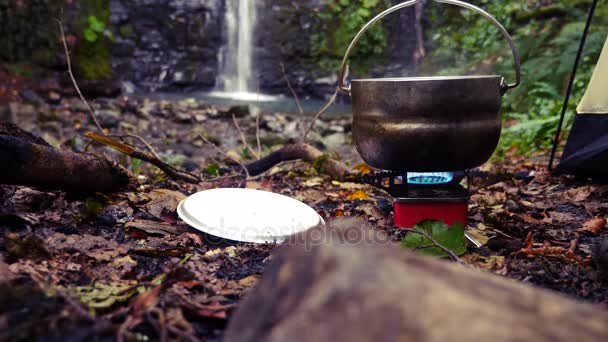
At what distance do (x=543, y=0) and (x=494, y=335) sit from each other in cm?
1028

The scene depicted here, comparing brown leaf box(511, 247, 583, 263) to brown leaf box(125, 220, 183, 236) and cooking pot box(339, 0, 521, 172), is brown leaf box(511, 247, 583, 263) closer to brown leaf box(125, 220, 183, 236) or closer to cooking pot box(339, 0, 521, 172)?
cooking pot box(339, 0, 521, 172)

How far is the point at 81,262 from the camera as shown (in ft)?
5.74

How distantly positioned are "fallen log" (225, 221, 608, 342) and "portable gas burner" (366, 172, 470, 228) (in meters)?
1.34

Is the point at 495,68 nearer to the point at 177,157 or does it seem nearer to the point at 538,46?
the point at 538,46

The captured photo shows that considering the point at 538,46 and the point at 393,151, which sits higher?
the point at 538,46

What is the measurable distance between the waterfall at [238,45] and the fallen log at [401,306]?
1176cm

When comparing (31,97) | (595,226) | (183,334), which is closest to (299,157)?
(595,226)

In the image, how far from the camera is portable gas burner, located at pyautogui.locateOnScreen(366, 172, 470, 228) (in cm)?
222

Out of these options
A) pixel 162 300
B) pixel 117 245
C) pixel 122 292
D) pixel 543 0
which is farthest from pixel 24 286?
pixel 543 0

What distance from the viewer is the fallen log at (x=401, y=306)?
79 centimetres

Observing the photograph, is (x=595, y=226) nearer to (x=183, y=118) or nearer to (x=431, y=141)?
(x=431, y=141)

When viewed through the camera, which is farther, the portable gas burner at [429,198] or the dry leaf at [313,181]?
the dry leaf at [313,181]

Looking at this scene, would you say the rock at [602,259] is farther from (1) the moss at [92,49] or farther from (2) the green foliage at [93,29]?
(2) the green foliage at [93,29]

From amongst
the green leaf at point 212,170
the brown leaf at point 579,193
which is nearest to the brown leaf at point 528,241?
the brown leaf at point 579,193
